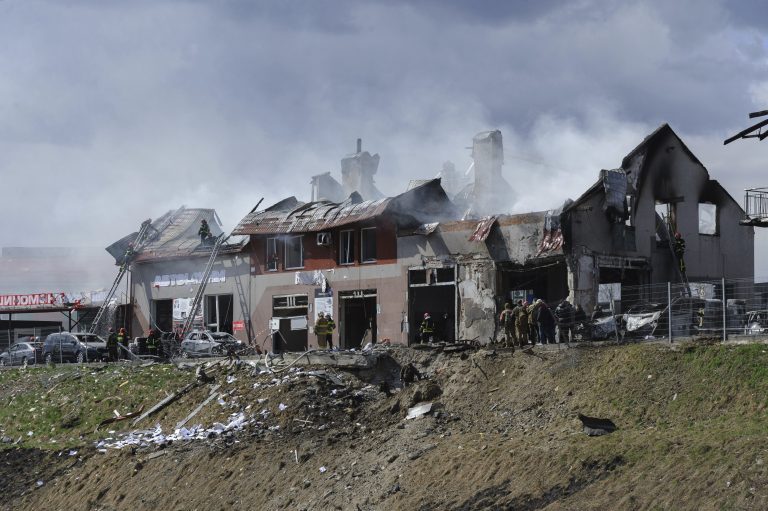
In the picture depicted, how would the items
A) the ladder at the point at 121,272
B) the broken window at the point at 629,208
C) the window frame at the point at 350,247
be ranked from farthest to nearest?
the ladder at the point at 121,272
the window frame at the point at 350,247
the broken window at the point at 629,208

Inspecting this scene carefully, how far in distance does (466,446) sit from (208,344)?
22.3 m

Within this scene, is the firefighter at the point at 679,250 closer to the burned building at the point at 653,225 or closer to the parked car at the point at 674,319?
the burned building at the point at 653,225

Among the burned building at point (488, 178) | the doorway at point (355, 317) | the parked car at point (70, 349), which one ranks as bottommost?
the parked car at point (70, 349)

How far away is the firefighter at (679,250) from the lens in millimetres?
34656

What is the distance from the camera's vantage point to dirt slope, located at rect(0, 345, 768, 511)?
621 inches

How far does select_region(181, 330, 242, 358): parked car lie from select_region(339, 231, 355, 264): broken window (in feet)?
18.1

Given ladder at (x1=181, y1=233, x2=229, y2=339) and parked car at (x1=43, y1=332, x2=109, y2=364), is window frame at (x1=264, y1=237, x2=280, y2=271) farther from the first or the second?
parked car at (x1=43, y1=332, x2=109, y2=364)

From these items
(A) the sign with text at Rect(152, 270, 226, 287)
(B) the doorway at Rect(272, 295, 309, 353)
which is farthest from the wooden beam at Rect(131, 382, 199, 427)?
(A) the sign with text at Rect(152, 270, 226, 287)

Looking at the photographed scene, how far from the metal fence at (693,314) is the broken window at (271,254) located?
18.4 metres

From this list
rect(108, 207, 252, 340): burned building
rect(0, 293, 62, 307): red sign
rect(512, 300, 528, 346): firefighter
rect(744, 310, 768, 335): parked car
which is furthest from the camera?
rect(0, 293, 62, 307): red sign

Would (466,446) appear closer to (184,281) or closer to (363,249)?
(363,249)

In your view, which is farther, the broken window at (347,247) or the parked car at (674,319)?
the broken window at (347,247)

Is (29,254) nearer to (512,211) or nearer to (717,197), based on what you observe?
(512,211)

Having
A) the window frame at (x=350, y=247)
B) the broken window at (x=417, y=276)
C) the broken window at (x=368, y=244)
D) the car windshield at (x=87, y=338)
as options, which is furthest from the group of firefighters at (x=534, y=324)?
the car windshield at (x=87, y=338)
